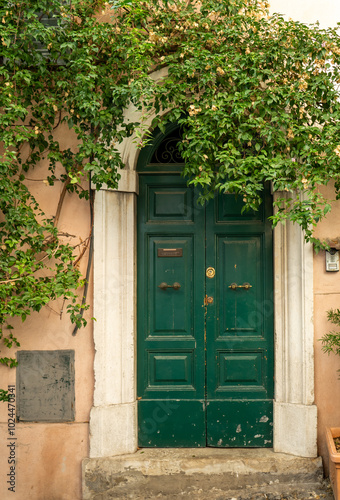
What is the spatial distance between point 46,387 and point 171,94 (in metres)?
2.68

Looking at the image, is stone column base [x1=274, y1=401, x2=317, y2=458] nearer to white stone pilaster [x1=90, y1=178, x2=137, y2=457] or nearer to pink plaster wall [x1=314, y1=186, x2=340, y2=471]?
pink plaster wall [x1=314, y1=186, x2=340, y2=471]

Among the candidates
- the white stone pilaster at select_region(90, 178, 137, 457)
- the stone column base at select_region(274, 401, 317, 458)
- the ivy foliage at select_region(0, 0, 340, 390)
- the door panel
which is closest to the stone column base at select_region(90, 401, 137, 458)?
the white stone pilaster at select_region(90, 178, 137, 457)

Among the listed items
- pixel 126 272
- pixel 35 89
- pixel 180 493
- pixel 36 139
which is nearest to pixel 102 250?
pixel 126 272

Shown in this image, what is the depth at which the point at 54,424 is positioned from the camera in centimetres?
423

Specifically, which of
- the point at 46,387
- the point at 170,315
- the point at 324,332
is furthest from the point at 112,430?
the point at 324,332

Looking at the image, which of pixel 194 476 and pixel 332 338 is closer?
pixel 332 338

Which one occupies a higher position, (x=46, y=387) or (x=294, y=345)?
(x=294, y=345)

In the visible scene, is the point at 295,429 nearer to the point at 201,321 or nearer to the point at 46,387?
the point at 201,321

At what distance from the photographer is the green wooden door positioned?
14.4ft

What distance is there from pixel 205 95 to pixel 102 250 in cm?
154

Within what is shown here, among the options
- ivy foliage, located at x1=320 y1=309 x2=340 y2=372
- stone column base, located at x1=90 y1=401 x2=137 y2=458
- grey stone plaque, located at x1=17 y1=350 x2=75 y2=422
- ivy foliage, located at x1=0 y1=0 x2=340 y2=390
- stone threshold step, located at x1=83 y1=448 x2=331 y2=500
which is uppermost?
ivy foliage, located at x1=0 y1=0 x2=340 y2=390

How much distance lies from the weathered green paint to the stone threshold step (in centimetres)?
27

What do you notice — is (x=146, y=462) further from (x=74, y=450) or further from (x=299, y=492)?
(x=299, y=492)

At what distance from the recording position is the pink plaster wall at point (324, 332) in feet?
13.7
